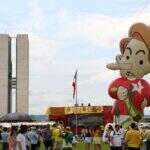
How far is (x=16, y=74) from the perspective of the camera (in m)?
140

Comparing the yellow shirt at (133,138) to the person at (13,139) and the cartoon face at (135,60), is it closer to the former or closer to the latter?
the person at (13,139)

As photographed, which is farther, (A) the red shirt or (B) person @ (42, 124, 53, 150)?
(A) the red shirt

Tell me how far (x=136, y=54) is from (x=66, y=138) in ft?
31.3

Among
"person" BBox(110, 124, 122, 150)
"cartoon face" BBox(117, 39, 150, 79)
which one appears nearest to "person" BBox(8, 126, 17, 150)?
"person" BBox(110, 124, 122, 150)

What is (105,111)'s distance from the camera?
66000 millimetres

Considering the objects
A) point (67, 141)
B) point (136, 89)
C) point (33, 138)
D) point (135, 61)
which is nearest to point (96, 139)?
point (67, 141)

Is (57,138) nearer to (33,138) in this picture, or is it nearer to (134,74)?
(33,138)

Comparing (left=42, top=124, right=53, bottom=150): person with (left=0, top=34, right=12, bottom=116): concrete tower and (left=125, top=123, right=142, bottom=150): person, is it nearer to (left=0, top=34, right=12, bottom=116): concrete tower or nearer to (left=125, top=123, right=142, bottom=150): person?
(left=125, top=123, right=142, bottom=150): person

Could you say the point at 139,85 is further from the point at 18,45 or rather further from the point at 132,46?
the point at 18,45

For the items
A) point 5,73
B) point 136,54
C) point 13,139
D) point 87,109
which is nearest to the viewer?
point 13,139

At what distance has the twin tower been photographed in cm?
13441

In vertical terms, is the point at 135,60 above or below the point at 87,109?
above

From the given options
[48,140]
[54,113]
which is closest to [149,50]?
[48,140]

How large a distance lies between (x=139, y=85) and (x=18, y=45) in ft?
340
